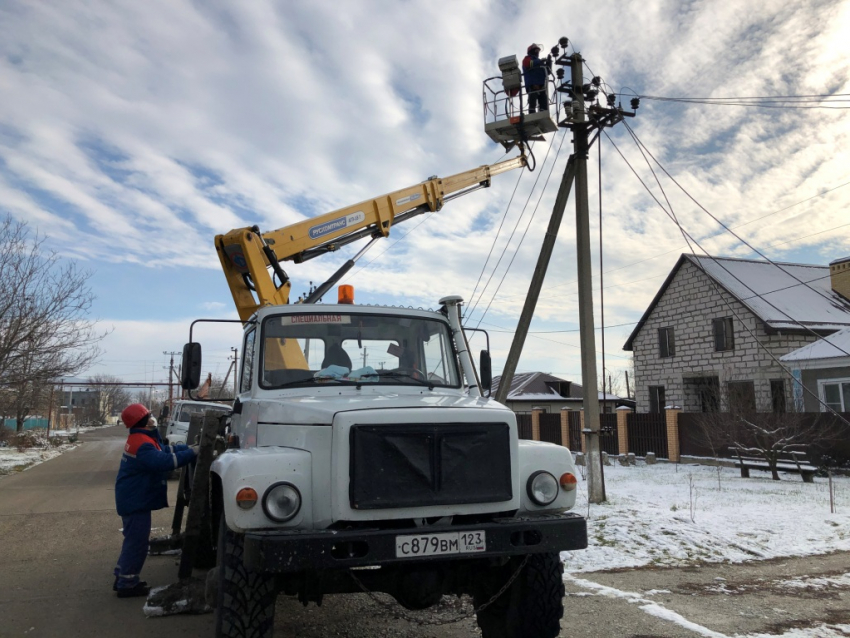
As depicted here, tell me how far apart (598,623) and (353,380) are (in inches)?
100

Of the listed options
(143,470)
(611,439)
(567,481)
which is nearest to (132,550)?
(143,470)

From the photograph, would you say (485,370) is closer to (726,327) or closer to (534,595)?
(534,595)

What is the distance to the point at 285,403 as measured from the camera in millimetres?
4266

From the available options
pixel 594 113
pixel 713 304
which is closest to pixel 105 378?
pixel 713 304

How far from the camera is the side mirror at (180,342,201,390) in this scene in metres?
5.36

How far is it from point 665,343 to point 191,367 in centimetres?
2408

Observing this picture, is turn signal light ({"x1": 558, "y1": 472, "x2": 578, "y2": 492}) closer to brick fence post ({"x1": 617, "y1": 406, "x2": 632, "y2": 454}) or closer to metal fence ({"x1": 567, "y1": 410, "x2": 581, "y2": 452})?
brick fence post ({"x1": 617, "y1": 406, "x2": 632, "y2": 454})

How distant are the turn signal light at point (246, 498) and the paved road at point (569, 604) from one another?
1779mm

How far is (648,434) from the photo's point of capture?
66.0ft

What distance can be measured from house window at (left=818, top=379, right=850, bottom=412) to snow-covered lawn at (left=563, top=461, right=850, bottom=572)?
21.7 ft

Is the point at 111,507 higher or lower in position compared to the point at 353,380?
lower

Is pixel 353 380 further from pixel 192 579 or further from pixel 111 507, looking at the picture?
pixel 111 507

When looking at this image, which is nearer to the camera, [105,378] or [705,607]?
[705,607]

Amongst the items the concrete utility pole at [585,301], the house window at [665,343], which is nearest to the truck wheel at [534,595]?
the concrete utility pole at [585,301]
